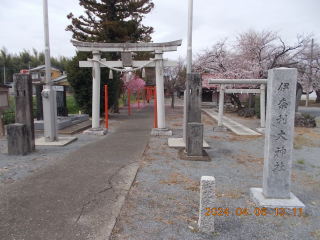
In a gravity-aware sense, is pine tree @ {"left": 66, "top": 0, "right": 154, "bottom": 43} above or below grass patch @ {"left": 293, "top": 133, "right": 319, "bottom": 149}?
above

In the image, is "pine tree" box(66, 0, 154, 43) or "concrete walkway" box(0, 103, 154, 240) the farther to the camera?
"pine tree" box(66, 0, 154, 43)

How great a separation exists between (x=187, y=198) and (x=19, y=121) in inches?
198

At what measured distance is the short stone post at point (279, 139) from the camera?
342 cm

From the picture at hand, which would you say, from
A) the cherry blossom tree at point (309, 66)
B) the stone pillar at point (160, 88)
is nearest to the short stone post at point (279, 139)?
the stone pillar at point (160, 88)

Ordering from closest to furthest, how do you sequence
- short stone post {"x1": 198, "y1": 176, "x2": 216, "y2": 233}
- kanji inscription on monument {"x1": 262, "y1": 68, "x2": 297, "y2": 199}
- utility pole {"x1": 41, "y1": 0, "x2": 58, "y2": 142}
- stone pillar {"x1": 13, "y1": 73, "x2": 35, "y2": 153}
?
short stone post {"x1": 198, "y1": 176, "x2": 216, "y2": 233}
kanji inscription on monument {"x1": 262, "y1": 68, "x2": 297, "y2": 199}
stone pillar {"x1": 13, "y1": 73, "x2": 35, "y2": 153}
utility pole {"x1": 41, "y1": 0, "x2": 58, "y2": 142}

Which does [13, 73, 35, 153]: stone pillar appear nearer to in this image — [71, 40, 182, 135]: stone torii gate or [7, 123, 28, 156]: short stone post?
[7, 123, 28, 156]: short stone post

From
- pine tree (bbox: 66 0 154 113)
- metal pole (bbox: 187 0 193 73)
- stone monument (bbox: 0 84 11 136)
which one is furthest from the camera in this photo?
pine tree (bbox: 66 0 154 113)

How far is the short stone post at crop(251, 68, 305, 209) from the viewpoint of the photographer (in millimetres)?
3420

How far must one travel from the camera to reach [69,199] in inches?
147

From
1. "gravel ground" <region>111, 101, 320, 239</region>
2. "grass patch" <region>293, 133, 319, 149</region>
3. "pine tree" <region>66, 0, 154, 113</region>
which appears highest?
"pine tree" <region>66, 0, 154, 113</region>

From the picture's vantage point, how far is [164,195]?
12.9ft

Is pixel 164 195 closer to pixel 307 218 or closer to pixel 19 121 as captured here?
pixel 307 218

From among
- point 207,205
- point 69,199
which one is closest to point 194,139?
point 207,205

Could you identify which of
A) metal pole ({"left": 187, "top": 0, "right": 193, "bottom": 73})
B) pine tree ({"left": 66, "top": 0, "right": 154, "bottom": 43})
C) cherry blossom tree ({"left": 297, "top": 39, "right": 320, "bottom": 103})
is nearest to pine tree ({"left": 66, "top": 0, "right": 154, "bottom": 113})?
pine tree ({"left": 66, "top": 0, "right": 154, "bottom": 43})
